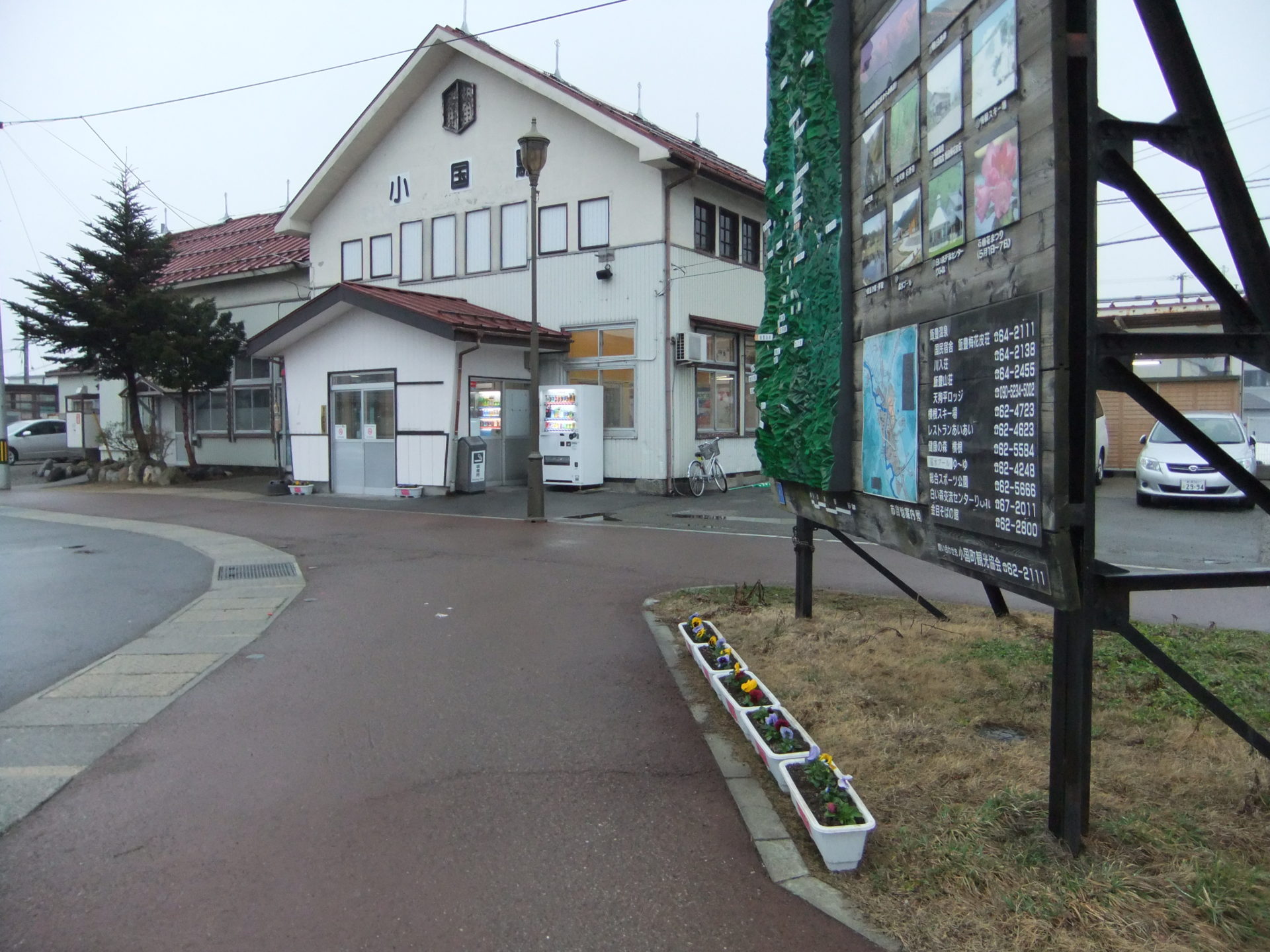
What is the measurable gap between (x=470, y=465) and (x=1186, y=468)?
518 inches

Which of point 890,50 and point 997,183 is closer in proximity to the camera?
point 997,183

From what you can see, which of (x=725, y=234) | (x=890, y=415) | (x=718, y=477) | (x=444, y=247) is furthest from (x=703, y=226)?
(x=890, y=415)

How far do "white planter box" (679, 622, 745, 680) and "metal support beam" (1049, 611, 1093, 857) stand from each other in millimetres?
Result: 2523

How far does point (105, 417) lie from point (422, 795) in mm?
31764

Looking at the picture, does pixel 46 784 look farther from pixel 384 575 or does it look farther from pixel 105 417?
pixel 105 417

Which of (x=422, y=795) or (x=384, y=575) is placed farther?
(x=384, y=575)

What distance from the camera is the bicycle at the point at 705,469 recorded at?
18.7m

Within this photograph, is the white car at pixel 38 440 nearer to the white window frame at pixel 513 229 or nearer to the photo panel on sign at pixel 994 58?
the white window frame at pixel 513 229

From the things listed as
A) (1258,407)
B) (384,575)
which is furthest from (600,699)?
(1258,407)

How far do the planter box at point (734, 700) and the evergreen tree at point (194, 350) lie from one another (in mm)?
21156

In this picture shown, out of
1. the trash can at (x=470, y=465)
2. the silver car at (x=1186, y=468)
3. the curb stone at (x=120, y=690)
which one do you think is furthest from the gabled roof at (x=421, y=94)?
the curb stone at (x=120, y=690)

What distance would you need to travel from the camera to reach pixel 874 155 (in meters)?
5.15

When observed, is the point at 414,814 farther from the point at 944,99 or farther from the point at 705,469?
the point at 705,469

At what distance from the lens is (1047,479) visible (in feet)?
11.1
